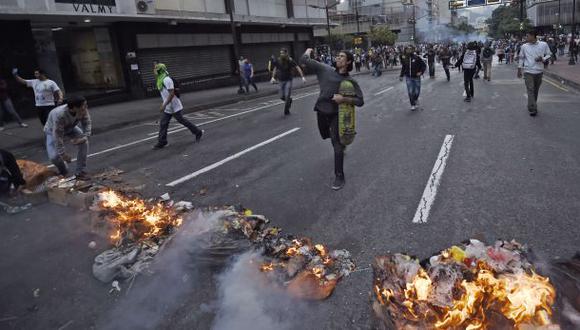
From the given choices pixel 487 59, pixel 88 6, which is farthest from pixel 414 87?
pixel 88 6

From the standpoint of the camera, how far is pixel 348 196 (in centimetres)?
521

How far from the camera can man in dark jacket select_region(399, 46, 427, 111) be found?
11.5 metres

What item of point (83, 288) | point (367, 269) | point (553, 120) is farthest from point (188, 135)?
point (553, 120)

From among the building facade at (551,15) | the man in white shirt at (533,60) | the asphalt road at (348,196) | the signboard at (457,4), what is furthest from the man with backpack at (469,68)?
the building facade at (551,15)

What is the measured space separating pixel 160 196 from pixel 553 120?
830 centimetres

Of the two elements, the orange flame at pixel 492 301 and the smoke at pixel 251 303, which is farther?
the smoke at pixel 251 303

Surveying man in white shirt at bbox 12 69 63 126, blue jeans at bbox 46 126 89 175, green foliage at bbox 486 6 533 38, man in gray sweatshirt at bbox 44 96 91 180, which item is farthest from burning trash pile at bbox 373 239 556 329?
green foliage at bbox 486 6 533 38

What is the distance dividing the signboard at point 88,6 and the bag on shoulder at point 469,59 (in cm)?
1362

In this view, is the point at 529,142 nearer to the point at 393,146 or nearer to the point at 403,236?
the point at 393,146

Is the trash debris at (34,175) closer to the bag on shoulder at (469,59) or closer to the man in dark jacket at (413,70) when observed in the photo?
the man in dark jacket at (413,70)

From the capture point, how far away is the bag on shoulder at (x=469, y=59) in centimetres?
1223

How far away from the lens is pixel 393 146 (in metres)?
7.65

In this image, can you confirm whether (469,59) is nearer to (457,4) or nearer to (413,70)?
(413,70)

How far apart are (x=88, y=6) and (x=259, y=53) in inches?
660
